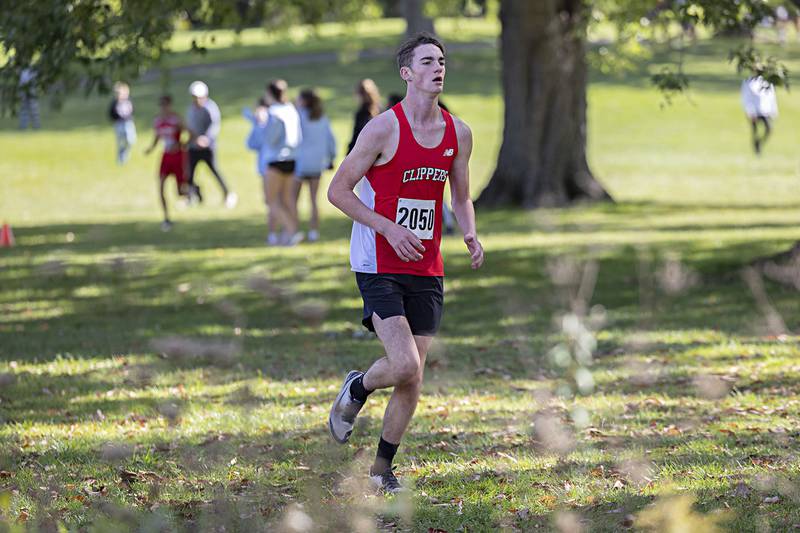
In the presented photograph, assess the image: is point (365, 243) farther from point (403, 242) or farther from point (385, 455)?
point (385, 455)

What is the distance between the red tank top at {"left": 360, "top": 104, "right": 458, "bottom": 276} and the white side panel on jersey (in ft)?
0.07

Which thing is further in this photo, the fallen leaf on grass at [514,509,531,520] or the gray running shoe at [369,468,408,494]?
the gray running shoe at [369,468,408,494]

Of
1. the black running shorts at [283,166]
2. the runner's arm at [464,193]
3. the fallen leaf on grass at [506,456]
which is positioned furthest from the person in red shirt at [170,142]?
the runner's arm at [464,193]

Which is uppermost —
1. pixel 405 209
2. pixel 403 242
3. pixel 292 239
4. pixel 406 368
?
pixel 405 209

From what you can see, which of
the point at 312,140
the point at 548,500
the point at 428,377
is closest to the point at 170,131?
the point at 312,140

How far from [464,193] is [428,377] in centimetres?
378

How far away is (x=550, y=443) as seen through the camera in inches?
294

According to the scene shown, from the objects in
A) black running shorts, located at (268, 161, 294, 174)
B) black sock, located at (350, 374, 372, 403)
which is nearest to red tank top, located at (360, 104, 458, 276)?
black sock, located at (350, 374, 372, 403)

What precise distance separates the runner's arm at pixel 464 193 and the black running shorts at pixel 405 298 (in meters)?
0.21

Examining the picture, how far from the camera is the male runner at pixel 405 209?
19.8 feet

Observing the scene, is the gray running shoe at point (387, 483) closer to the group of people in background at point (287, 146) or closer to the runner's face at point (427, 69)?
the runner's face at point (427, 69)

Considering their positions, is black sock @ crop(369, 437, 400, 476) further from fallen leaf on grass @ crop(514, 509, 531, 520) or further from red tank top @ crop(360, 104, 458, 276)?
red tank top @ crop(360, 104, 458, 276)

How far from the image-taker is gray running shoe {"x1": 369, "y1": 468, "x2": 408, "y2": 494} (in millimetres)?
6324

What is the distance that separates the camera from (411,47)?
6.12 m
